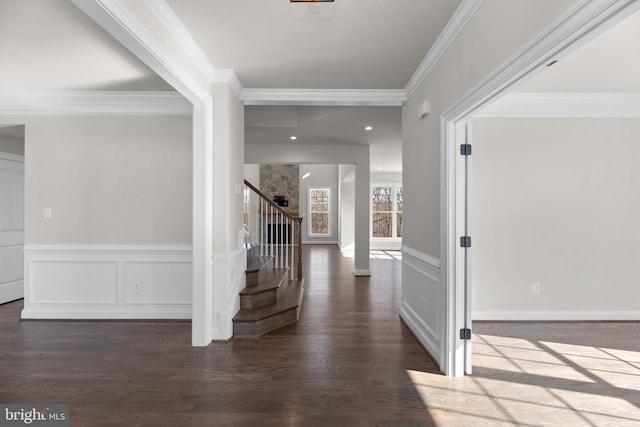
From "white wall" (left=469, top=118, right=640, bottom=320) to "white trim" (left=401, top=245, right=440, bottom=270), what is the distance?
93cm

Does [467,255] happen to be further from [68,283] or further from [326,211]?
[326,211]

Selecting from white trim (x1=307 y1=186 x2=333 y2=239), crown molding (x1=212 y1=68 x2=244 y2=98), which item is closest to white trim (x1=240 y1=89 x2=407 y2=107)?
crown molding (x1=212 y1=68 x2=244 y2=98)

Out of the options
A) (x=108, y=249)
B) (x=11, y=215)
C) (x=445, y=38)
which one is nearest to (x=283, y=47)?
(x=445, y=38)

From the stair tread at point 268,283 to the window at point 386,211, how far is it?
6555mm

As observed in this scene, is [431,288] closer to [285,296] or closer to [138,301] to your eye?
[285,296]

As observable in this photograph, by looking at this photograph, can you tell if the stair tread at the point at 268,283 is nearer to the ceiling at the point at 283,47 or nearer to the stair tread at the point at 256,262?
the stair tread at the point at 256,262

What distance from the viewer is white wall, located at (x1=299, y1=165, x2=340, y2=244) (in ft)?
38.0

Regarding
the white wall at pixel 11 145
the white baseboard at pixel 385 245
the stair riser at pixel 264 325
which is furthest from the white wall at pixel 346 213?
the white wall at pixel 11 145

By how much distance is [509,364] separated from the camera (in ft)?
8.74

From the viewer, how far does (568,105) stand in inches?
145

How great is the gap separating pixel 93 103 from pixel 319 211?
8591 millimetres

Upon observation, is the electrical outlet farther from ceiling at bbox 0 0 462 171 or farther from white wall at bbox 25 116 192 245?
white wall at bbox 25 116 192 245

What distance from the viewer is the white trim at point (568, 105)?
363 cm

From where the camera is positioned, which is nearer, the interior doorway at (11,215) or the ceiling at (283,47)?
the ceiling at (283,47)
